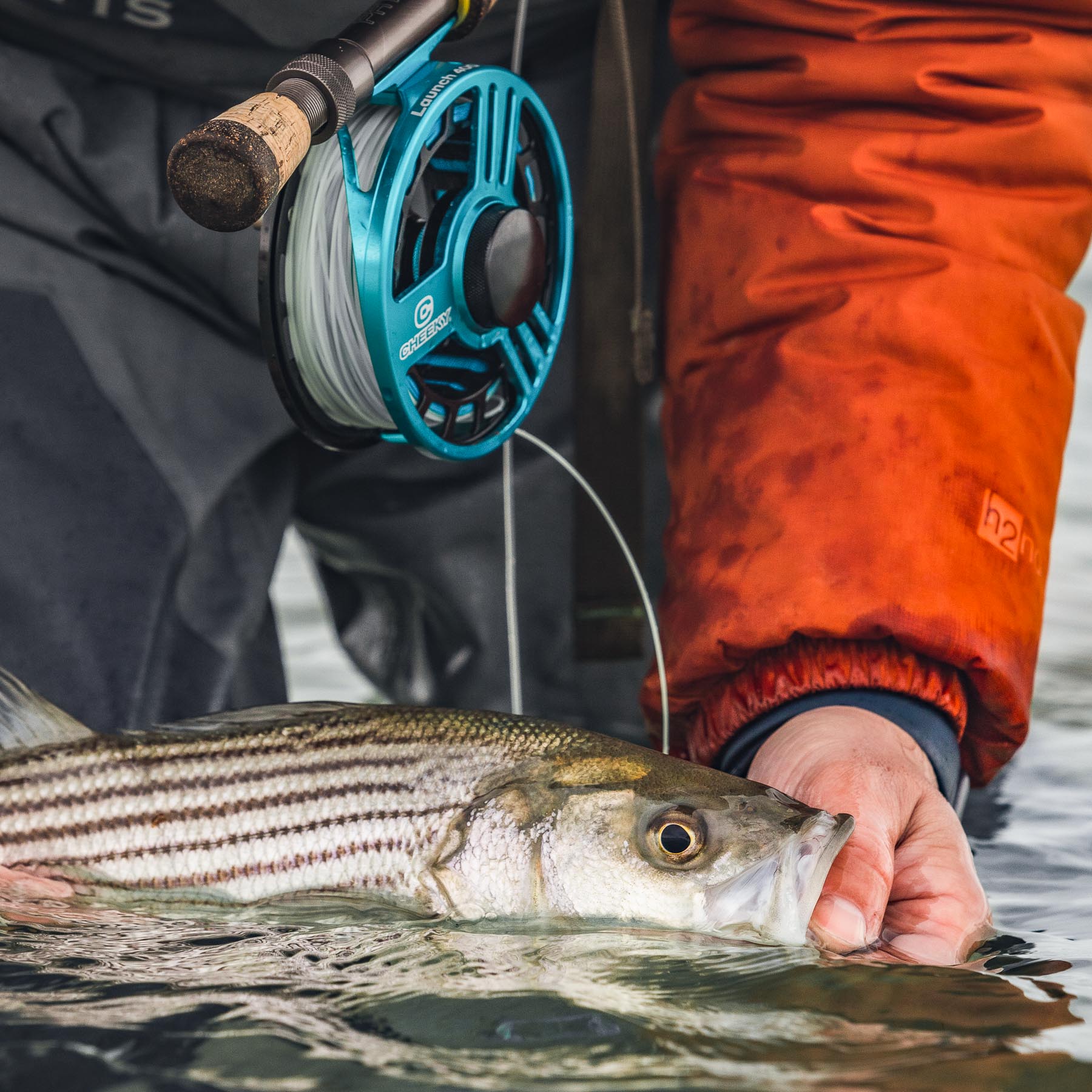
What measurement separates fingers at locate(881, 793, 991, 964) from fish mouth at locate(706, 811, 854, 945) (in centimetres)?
15

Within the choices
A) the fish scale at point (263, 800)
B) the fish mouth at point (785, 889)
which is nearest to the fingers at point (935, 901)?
the fish mouth at point (785, 889)

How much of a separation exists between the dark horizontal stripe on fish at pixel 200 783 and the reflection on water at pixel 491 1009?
0.17 metres

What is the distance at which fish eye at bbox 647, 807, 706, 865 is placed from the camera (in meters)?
1.92

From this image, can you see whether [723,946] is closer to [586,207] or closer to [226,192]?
[226,192]

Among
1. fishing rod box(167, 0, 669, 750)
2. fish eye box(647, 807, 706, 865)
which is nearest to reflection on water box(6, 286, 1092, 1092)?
fish eye box(647, 807, 706, 865)

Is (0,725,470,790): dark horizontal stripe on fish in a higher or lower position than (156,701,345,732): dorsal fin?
lower

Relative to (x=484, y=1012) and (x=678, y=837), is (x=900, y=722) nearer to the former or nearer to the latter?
(x=678, y=837)

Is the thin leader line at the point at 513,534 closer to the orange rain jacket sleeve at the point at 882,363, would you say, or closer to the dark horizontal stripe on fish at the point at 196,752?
the orange rain jacket sleeve at the point at 882,363

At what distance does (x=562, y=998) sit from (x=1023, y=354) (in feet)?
5.08

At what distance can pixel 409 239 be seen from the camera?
7.50ft

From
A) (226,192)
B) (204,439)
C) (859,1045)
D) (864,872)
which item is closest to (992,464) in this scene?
(864,872)

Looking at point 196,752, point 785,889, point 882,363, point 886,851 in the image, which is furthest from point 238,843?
point 882,363

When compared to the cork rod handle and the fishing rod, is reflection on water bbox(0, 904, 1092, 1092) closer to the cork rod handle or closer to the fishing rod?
the fishing rod

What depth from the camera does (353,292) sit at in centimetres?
224
